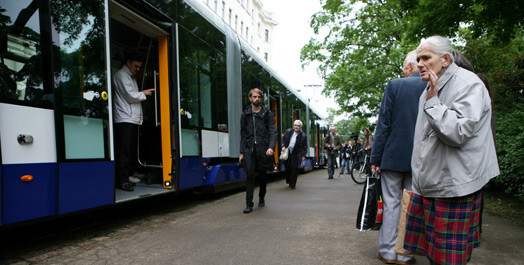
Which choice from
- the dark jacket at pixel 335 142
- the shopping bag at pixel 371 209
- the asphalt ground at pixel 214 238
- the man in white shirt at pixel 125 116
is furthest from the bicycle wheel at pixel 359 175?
the shopping bag at pixel 371 209

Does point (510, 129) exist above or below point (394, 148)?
above

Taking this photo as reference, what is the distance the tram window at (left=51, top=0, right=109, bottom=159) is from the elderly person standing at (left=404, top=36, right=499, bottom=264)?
3250 millimetres

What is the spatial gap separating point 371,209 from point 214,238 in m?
1.79

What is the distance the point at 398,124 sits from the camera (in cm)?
341

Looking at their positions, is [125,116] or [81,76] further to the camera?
[125,116]

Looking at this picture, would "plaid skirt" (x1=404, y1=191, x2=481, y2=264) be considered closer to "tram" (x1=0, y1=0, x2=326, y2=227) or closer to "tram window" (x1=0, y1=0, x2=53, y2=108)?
"tram" (x1=0, y1=0, x2=326, y2=227)

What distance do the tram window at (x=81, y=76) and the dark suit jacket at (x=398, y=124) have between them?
9.61 ft

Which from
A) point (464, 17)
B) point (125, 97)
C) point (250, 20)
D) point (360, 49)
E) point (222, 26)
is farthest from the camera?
point (250, 20)

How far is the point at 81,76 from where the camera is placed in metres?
4.02

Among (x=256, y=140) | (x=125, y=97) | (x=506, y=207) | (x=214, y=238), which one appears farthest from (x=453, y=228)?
(x=506, y=207)

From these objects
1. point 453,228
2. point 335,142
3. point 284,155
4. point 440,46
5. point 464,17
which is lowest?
point 453,228

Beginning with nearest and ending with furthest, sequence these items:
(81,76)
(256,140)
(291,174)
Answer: (81,76)
(256,140)
(291,174)

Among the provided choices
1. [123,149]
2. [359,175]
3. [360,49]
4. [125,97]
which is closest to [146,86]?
[125,97]

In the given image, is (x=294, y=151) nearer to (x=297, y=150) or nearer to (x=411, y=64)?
(x=297, y=150)
